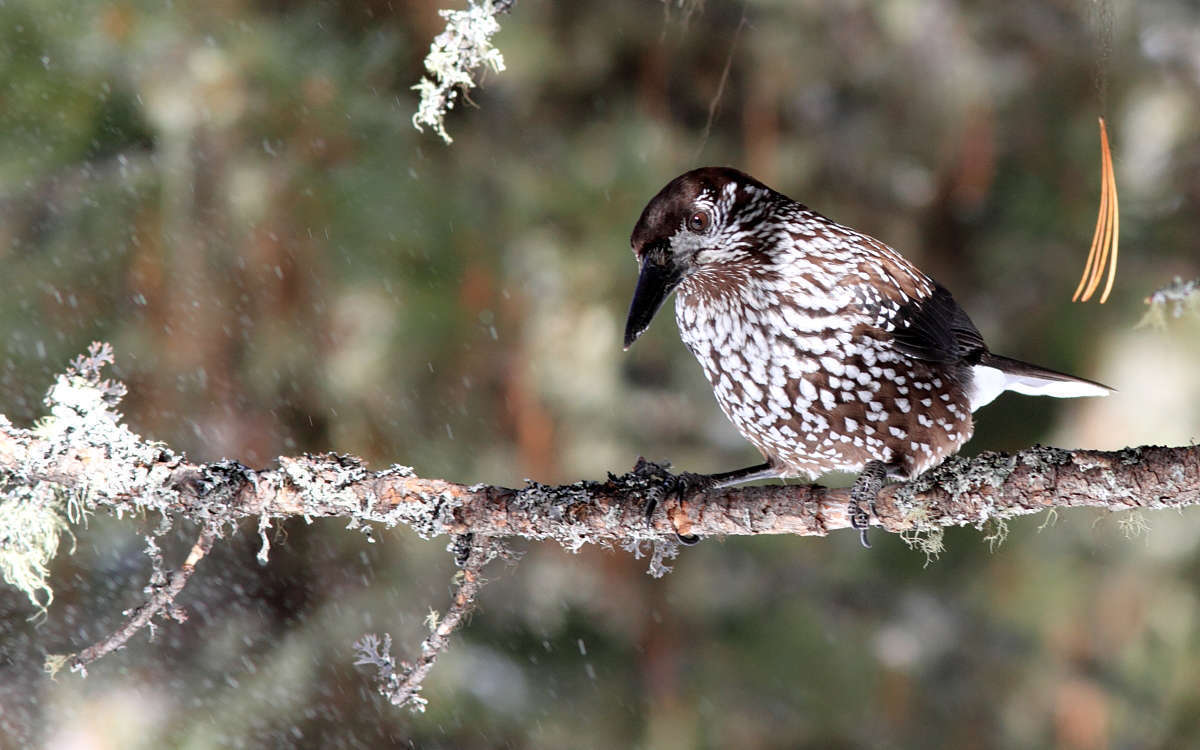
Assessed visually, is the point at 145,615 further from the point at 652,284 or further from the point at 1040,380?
the point at 1040,380

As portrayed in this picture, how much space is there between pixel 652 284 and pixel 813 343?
1.52 ft

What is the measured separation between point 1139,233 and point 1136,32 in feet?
2.21

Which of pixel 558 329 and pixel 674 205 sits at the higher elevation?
pixel 558 329

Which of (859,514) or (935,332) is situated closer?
(859,514)

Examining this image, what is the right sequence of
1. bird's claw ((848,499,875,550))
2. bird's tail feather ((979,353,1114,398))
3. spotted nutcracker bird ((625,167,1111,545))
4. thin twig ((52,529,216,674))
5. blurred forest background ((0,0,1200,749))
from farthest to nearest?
blurred forest background ((0,0,1200,749))
bird's tail feather ((979,353,1114,398))
spotted nutcracker bird ((625,167,1111,545))
bird's claw ((848,499,875,550))
thin twig ((52,529,216,674))

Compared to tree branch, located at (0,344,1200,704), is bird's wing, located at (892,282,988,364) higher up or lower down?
higher up

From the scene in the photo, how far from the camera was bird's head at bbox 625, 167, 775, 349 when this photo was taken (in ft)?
6.92

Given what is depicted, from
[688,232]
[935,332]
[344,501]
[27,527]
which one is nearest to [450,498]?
[344,501]

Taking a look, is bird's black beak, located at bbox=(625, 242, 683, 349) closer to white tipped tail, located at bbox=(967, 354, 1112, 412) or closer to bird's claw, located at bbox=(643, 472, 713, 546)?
bird's claw, located at bbox=(643, 472, 713, 546)

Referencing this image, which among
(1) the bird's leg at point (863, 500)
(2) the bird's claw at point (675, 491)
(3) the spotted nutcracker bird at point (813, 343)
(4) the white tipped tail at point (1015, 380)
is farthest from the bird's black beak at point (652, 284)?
(4) the white tipped tail at point (1015, 380)

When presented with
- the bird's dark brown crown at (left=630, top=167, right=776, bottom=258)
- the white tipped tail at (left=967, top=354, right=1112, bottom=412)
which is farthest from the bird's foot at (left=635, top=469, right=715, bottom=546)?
the white tipped tail at (left=967, top=354, right=1112, bottom=412)

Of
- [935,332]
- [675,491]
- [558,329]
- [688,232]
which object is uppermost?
[558,329]

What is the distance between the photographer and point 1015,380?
270 cm

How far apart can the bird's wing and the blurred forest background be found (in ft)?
3.13
